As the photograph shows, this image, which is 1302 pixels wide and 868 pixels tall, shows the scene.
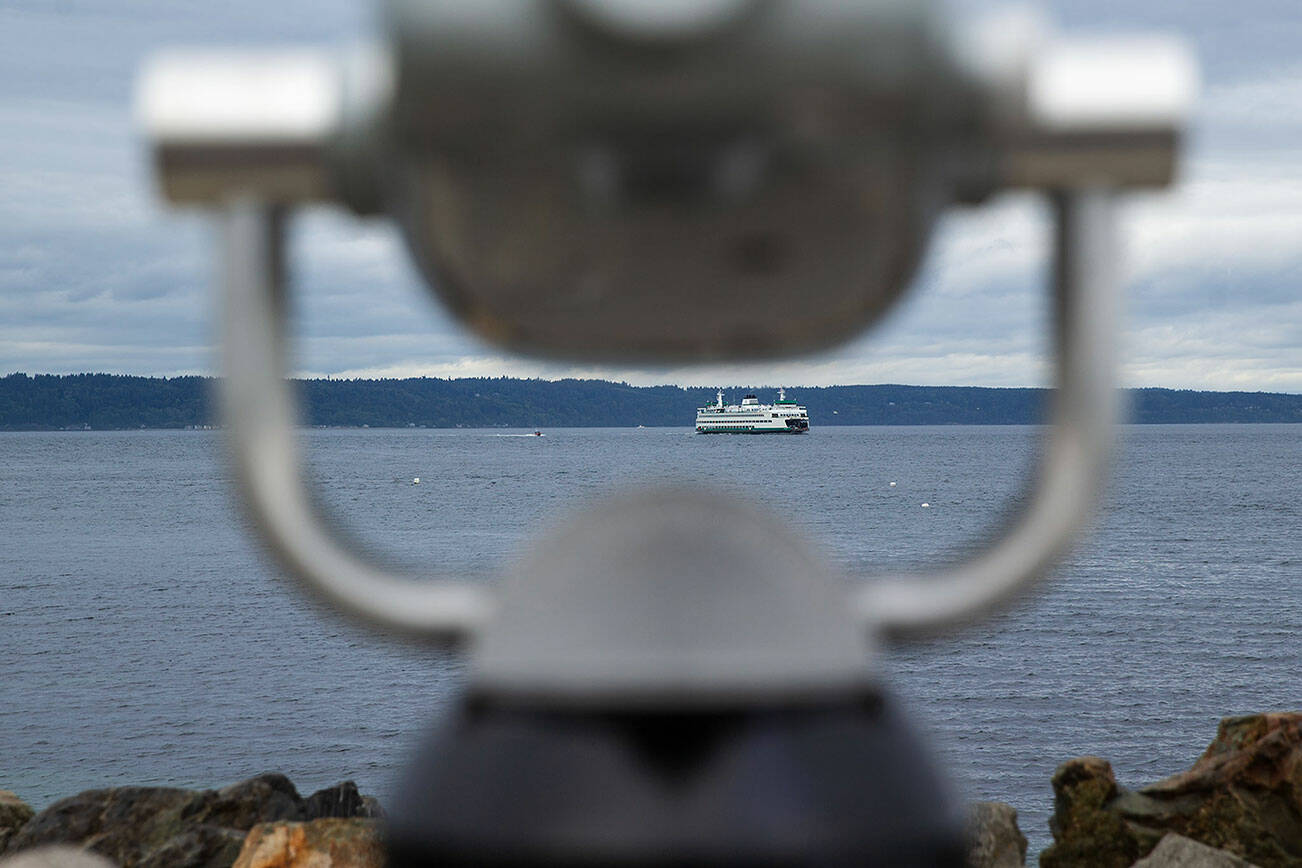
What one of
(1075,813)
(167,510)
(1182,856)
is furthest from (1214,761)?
(167,510)

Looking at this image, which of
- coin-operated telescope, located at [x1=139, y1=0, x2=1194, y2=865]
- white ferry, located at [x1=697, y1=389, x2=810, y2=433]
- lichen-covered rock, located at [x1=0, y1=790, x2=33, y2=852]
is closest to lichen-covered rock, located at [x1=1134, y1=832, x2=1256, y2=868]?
coin-operated telescope, located at [x1=139, y1=0, x2=1194, y2=865]

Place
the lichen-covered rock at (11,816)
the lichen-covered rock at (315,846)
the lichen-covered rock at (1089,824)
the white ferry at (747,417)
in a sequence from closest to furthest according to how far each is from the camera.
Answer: the lichen-covered rock at (315,846), the lichen-covered rock at (1089,824), the lichen-covered rock at (11,816), the white ferry at (747,417)

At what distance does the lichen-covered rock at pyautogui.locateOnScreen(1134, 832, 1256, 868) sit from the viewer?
12297 millimetres

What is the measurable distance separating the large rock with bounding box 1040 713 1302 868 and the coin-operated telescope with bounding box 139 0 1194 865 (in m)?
14.9

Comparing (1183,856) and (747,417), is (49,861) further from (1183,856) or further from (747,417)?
(747,417)

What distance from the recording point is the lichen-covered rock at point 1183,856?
1230 cm

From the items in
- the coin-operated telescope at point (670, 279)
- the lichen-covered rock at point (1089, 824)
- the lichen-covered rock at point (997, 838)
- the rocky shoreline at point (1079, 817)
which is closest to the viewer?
the coin-operated telescope at point (670, 279)

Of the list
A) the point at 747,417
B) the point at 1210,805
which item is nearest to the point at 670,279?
the point at 1210,805

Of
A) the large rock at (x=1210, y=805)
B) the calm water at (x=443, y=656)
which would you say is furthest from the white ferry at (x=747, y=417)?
the large rock at (x=1210, y=805)

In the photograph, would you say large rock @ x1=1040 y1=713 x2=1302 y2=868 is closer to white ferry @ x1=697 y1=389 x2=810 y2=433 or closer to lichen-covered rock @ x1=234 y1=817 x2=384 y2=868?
lichen-covered rock @ x1=234 y1=817 x2=384 y2=868

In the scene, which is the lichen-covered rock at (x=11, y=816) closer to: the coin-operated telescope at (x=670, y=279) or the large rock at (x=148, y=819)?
the large rock at (x=148, y=819)

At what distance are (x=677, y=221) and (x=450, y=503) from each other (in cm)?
10013

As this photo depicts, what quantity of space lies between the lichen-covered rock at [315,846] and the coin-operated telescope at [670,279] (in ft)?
34.6

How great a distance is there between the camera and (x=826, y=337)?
673mm
